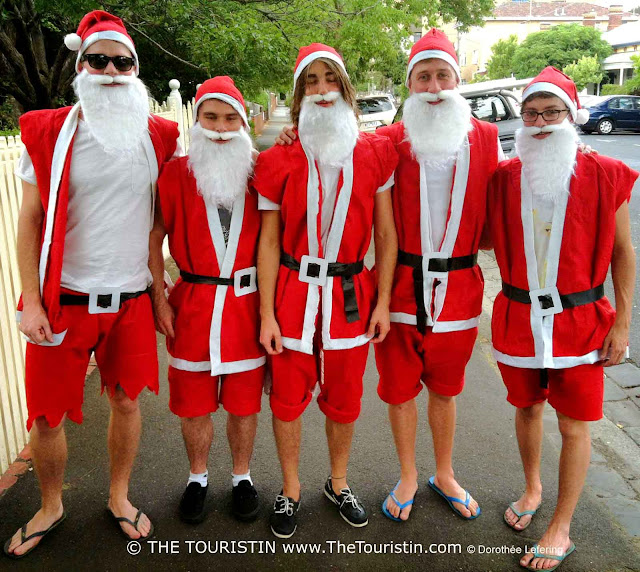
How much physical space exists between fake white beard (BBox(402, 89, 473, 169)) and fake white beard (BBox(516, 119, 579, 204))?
1.04 feet

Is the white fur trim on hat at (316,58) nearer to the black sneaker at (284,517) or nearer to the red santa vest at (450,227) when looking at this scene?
the red santa vest at (450,227)

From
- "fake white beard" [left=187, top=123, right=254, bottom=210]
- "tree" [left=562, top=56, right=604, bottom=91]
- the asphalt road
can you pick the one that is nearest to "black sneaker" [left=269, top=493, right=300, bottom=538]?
"fake white beard" [left=187, top=123, right=254, bottom=210]

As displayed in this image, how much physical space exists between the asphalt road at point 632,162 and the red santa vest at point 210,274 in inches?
144

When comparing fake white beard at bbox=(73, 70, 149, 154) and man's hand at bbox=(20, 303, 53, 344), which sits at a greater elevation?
fake white beard at bbox=(73, 70, 149, 154)

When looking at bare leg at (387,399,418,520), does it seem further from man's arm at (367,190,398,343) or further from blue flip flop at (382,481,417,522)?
man's arm at (367,190,398,343)

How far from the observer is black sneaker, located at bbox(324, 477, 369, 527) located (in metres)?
2.95

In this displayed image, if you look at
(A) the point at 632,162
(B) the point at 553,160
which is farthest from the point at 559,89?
(A) the point at 632,162

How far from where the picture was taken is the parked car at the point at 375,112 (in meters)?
17.3

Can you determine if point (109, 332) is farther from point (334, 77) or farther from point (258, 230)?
point (334, 77)

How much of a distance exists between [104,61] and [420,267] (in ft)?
5.45

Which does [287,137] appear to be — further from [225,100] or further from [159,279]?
[159,279]

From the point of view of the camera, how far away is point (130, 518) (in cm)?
288

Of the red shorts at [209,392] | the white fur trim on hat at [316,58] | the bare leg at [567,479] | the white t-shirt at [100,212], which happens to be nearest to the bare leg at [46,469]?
the red shorts at [209,392]

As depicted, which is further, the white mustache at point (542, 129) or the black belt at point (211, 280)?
the black belt at point (211, 280)
